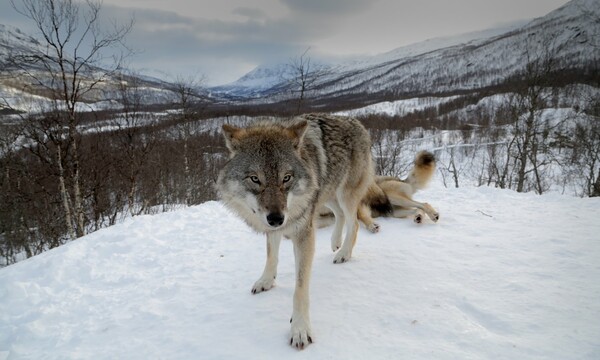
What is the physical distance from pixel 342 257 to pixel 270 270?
927 mm

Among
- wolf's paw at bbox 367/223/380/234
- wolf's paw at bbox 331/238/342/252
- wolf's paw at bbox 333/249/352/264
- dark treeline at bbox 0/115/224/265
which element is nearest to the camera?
wolf's paw at bbox 333/249/352/264

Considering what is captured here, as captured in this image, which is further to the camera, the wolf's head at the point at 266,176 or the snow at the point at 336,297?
the wolf's head at the point at 266,176

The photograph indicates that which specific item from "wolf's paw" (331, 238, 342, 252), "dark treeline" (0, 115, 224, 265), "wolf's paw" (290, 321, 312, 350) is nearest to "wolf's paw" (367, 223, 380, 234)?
"wolf's paw" (331, 238, 342, 252)

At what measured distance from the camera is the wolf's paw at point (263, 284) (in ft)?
9.34

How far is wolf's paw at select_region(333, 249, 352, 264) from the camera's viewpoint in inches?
133

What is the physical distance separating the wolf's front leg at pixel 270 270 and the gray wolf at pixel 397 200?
1921mm

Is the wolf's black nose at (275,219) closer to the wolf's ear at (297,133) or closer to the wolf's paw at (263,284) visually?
the wolf's ear at (297,133)

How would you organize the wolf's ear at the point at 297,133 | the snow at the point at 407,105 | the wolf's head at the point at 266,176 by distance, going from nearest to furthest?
1. the wolf's head at the point at 266,176
2. the wolf's ear at the point at 297,133
3. the snow at the point at 407,105

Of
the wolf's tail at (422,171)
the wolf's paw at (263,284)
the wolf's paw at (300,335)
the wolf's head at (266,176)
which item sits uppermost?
the wolf's head at (266,176)

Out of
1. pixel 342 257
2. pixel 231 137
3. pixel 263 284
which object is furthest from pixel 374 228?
pixel 231 137

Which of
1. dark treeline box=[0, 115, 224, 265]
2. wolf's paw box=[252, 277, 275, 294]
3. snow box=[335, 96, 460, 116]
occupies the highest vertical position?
snow box=[335, 96, 460, 116]

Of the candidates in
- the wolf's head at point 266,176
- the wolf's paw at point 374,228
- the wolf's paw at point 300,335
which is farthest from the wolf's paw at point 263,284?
the wolf's paw at point 374,228

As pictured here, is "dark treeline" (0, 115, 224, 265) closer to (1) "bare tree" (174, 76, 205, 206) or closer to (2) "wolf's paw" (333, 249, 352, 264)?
(1) "bare tree" (174, 76, 205, 206)

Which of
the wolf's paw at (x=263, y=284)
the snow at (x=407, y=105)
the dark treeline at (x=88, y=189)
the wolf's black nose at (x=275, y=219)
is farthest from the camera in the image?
the snow at (x=407, y=105)
